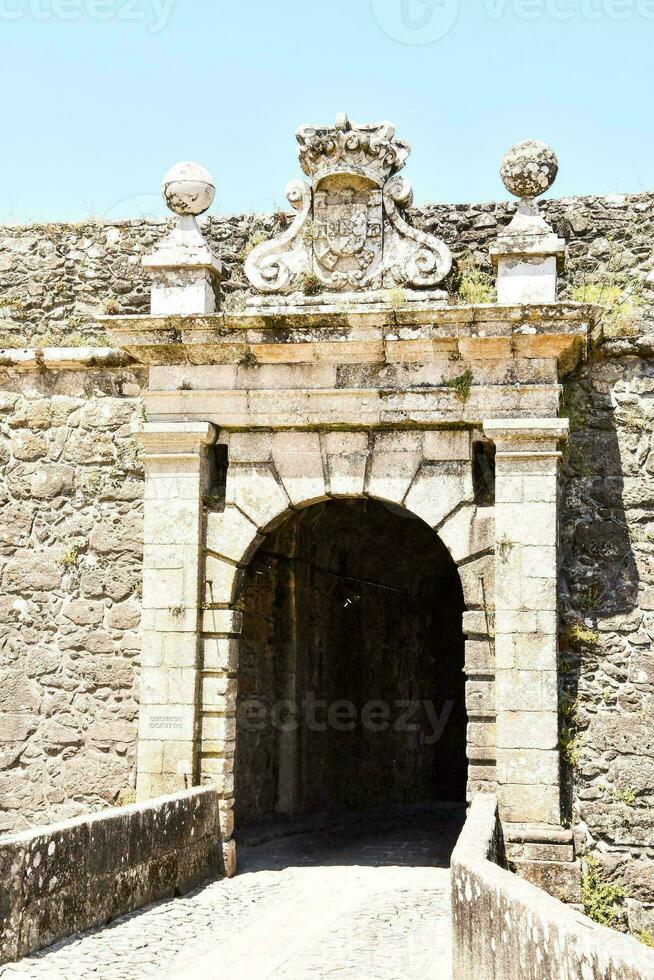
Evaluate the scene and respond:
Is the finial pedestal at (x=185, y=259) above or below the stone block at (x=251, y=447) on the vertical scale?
above

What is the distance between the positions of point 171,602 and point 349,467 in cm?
146

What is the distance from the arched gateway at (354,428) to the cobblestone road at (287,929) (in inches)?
27.3

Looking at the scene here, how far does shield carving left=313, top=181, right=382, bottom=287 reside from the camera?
7789 mm

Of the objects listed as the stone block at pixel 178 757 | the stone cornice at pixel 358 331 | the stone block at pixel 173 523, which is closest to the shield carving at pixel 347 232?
the stone cornice at pixel 358 331

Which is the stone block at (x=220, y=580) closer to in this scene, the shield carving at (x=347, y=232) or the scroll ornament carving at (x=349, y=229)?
the scroll ornament carving at (x=349, y=229)

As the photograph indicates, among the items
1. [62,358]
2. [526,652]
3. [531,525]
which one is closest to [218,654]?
[526,652]

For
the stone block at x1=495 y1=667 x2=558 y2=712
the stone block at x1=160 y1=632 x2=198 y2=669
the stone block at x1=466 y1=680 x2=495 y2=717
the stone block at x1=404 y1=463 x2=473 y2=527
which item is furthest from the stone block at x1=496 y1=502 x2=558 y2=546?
the stone block at x1=160 y1=632 x2=198 y2=669

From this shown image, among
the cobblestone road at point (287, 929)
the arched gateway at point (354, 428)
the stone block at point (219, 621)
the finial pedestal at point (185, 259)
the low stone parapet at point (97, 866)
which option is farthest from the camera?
the finial pedestal at point (185, 259)

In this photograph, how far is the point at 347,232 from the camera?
7824 mm

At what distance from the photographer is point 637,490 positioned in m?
7.64

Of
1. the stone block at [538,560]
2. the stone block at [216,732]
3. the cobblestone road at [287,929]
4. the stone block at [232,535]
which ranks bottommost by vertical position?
the cobblestone road at [287,929]

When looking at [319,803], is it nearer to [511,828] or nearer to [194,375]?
[511,828]

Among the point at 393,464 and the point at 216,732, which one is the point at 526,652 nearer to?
the point at 393,464

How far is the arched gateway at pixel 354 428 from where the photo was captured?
23.9ft
